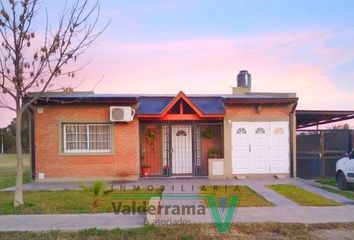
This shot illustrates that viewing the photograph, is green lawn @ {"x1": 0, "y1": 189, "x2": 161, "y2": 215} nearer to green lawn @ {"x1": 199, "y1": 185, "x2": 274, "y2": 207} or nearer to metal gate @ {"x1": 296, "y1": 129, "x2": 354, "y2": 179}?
green lawn @ {"x1": 199, "y1": 185, "x2": 274, "y2": 207}

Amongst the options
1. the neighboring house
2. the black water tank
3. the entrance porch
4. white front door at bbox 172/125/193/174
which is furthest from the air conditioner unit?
the black water tank

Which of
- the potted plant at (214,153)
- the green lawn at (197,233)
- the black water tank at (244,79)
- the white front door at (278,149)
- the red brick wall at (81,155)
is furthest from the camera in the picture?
the black water tank at (244,79)

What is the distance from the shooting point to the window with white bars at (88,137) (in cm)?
1984

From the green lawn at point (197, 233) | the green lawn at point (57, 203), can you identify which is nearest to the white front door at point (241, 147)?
the green lawn at point (57, 203)

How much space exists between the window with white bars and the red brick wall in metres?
0.30

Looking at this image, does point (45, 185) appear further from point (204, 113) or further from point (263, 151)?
point (263, 151)

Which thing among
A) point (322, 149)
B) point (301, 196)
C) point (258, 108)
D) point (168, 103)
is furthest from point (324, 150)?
point (168, 103)

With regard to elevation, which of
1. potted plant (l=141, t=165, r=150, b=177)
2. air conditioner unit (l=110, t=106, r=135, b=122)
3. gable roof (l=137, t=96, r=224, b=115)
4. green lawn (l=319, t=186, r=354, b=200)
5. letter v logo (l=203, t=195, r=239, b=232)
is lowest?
green lawn (l=319, t=186, r=354, b=200)

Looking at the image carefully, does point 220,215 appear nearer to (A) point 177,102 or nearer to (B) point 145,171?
(A) point 177,102

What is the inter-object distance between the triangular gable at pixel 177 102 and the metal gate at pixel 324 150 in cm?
577

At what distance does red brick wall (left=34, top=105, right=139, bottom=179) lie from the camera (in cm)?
1945

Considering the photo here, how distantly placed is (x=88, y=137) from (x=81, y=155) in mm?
870

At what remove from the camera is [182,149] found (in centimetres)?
2103

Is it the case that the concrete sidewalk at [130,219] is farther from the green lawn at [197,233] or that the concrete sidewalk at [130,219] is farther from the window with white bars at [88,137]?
the window with white bars at [88,137]
